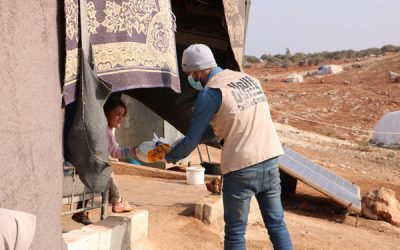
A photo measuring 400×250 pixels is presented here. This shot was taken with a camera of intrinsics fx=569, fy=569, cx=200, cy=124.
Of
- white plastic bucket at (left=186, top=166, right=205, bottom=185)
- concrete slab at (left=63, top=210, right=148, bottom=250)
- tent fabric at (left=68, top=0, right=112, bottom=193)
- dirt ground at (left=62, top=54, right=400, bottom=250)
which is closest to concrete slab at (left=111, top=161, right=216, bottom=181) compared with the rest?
dirt ground at (left=62, top=54, right=400, bottom=250)

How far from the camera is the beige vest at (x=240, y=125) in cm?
374

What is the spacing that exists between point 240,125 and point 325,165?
1036 centimetres

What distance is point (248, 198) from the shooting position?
3.82 meters

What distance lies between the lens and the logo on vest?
3.74 metres

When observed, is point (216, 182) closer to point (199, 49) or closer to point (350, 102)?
point (199, 49)

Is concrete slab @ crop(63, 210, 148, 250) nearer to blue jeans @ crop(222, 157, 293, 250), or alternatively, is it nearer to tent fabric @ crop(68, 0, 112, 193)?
tent fabric @ crop(68, 0, 112, 193)

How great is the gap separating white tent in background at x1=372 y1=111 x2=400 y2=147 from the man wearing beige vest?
50.8ft

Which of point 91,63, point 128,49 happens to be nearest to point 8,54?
point 91,63

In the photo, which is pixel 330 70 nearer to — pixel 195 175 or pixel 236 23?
pixel 195 175

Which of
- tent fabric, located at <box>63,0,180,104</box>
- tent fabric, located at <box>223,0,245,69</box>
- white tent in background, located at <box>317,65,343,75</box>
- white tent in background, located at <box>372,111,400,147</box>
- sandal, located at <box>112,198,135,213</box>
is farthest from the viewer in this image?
white tent in background, located at <box>317,65,343,75</box>

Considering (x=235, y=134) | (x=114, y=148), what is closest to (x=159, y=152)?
(x=114, y=148)

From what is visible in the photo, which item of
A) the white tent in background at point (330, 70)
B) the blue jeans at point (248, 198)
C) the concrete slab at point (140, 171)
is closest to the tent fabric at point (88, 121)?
the blue jeans at point (248, 198)

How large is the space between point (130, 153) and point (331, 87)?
96.1 feet

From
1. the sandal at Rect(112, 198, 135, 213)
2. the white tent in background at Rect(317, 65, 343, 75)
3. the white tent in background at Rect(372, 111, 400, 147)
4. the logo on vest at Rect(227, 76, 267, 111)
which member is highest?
the logo on vest at Rect(227, 76, 267, 111)
